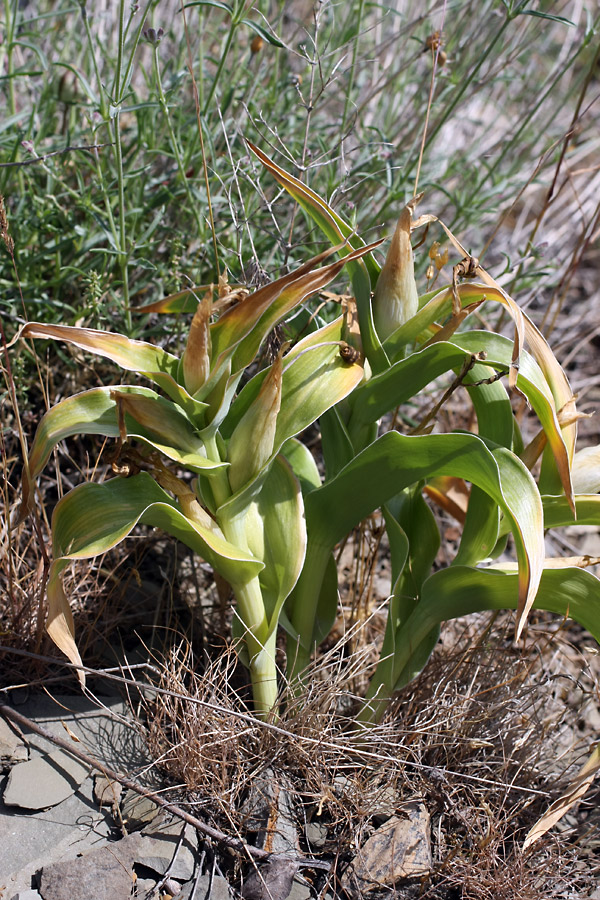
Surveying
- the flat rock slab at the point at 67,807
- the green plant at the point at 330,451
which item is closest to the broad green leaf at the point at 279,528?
the green plant at the point at 330,451

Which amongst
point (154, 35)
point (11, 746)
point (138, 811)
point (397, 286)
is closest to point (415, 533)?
point (397, 286)

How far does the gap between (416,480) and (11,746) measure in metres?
0.86

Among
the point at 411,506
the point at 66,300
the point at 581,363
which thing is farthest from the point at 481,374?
the point at 581,363

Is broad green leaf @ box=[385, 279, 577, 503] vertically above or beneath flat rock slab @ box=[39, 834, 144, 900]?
above

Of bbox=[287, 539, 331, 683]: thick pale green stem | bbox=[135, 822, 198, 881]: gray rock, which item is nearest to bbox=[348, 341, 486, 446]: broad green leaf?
Result: bbox=[287, 539, 331, 683]: thick pale green stem

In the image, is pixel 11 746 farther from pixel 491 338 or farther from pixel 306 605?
pixel 491 338

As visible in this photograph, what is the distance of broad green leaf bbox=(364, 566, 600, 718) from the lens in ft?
3.81

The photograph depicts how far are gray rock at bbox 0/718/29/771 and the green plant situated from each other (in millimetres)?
320

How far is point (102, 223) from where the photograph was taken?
1673 mm

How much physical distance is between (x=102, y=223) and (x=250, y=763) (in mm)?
1192

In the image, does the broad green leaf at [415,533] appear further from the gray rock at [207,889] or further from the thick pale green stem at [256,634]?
the gray rock at [207,889]

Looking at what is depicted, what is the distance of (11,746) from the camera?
1.31 metres

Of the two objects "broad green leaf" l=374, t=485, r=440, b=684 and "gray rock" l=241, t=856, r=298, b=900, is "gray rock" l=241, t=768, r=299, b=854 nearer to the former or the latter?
"gray rock" l=241, t=856, r=298, b=900

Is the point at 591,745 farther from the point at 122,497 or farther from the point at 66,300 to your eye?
the point at 66,300
